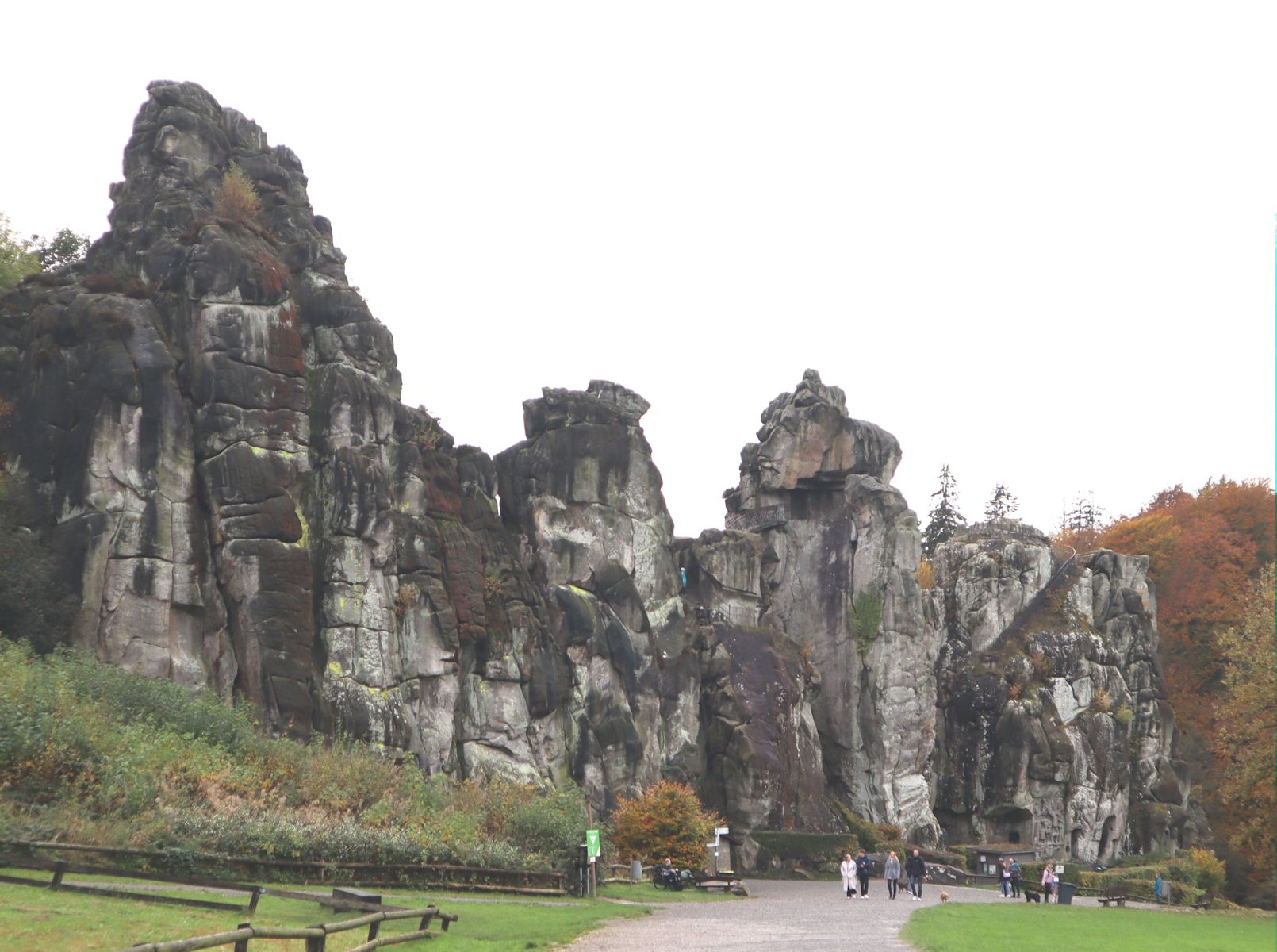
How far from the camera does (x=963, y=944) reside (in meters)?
23.4

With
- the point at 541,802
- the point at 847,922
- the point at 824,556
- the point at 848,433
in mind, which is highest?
the point at 848,433

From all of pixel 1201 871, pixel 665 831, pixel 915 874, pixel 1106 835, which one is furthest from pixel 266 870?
pixel 1106 835

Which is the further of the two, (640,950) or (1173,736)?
(1173,736)

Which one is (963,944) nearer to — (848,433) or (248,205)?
(248,205)

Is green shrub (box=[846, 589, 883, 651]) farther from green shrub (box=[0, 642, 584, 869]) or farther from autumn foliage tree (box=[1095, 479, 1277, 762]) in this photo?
green shrub (box=[0, 642, 584, 869])

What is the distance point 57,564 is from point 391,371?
16.1 metres

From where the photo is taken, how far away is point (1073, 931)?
2978 cm

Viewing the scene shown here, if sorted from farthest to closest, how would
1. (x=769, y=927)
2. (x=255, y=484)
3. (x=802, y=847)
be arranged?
1. (x=802, y=847)
2. (x=255, y=484)
3. (x=769, y=927)

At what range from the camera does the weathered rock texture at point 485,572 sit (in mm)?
43438

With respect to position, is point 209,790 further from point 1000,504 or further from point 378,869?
point 1000,504

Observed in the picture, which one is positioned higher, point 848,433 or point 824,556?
point 848,433

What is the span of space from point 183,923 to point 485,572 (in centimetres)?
3268

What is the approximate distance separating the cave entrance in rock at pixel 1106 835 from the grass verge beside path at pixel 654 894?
41.3 meters

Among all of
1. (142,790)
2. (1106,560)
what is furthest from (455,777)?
(1106,560)
